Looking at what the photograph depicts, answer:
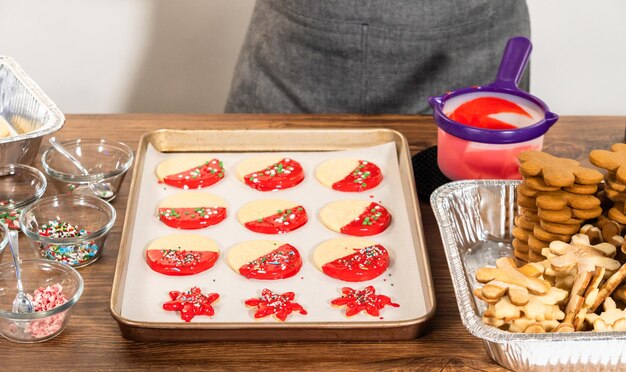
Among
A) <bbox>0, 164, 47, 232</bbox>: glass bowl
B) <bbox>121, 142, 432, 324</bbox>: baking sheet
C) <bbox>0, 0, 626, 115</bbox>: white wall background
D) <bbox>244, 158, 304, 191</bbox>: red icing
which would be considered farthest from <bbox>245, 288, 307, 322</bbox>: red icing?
<bbox>0, 0, 626, 115</bbox>: white wall background

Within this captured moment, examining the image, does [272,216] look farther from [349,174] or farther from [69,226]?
[69,226]

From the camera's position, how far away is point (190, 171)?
130 cm

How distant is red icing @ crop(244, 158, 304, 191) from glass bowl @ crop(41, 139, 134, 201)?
188 mm

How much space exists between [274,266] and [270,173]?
25cm

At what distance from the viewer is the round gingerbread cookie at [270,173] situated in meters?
1.28

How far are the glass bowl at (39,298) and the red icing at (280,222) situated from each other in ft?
0.90

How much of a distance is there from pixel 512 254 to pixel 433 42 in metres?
0.68

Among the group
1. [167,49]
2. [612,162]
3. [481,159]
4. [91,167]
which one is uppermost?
[612,162]

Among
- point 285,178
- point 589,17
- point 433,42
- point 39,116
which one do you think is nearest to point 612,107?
point 589,17

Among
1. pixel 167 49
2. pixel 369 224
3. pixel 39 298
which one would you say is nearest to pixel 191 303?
pixel 39 298

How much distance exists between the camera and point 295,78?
1758 millimetres

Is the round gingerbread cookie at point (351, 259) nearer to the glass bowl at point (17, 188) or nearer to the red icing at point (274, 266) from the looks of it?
the red icing at point (274, 266)

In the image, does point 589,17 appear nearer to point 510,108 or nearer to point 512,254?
point 510,108

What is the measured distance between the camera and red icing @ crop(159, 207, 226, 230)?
1.18 metres
